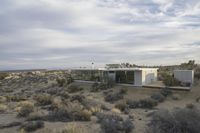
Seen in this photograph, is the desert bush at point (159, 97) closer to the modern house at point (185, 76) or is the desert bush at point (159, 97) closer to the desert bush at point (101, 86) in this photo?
the modern house at point (185, 76)

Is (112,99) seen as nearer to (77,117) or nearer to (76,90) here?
(76,90)

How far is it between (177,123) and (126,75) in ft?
111

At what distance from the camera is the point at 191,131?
42.3 ft

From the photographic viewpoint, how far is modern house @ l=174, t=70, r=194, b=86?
4269 cm

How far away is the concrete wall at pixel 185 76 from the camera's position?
4281 centimetres

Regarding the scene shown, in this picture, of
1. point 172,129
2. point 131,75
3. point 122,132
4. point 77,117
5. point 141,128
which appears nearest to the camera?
point 172,129

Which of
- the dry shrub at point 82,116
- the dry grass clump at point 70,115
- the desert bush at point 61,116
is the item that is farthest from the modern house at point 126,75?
the dry shrub at point 82,116

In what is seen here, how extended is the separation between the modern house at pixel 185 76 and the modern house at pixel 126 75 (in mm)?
4228

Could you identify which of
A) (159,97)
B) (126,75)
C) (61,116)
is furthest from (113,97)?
(61,116)

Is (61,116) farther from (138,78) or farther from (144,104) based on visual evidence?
(138,78)

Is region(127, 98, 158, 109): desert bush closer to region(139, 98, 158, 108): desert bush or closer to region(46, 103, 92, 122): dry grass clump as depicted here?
region(139, 98, 158, 108): desert bush

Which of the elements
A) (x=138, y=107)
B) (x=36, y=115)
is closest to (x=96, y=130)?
(x=36, y=115)

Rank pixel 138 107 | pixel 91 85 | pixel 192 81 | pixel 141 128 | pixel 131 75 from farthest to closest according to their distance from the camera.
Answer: pixel 91 85, pixel 131 75, pixel 192 81, pixel 138 107, pixel 141 128

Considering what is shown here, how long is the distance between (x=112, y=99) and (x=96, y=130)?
21.8 m
